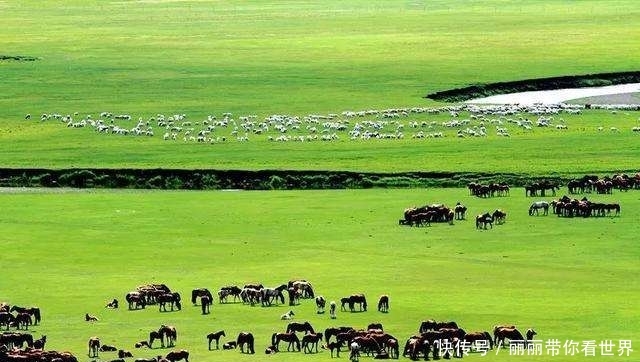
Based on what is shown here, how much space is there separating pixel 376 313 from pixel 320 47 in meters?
85.3

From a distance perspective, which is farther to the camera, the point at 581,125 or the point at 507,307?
the point at 581,125

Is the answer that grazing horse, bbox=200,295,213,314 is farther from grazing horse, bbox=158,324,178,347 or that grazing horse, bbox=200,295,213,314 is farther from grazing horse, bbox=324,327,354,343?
grazing horse, bbox=324,327,354,343

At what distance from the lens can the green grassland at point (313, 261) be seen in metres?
36.7

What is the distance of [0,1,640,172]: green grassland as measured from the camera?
2822 inches

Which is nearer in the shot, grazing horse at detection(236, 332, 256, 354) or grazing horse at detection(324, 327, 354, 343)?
grazing horse at detection(236, 332, 256, 354)

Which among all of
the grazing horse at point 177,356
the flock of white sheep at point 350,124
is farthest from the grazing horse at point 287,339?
the flock of white sheep at point 350,124

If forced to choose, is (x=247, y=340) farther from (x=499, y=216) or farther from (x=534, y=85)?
(x=534, y=85)

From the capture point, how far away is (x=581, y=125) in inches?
3157

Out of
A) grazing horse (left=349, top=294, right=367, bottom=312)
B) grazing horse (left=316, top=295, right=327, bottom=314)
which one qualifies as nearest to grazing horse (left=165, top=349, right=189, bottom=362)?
grazing horse (left=316, top=295, right=327, bottom=314)

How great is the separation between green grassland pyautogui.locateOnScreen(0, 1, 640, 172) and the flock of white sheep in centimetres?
217

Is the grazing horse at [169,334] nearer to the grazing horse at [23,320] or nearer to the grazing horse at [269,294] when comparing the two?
the grazing horse at [23,320]

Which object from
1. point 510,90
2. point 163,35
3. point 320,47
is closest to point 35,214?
point 510,90

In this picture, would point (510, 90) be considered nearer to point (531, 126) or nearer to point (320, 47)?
point (531, 126)

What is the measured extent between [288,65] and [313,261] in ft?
211
